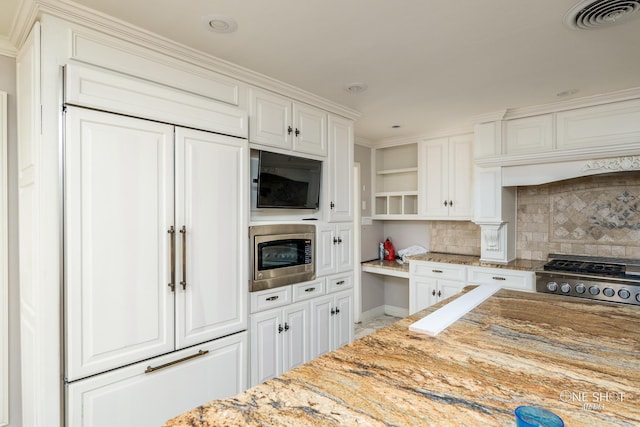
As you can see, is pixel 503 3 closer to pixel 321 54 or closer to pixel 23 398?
pixel 321 54

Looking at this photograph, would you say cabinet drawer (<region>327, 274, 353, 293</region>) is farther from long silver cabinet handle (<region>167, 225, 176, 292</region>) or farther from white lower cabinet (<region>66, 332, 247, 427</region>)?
long silver cabinet handle (<region>167, 225, 176, 292</region>)

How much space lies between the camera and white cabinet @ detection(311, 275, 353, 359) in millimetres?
2926

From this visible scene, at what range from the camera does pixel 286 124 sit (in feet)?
8.85

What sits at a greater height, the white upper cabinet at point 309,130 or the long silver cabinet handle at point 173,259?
the white upper cabinet at point 309,130

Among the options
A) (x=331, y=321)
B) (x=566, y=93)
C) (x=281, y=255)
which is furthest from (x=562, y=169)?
(x=281, y=255)

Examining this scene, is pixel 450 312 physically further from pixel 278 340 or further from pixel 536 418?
pixel 278 340

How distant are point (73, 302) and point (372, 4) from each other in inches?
78.8

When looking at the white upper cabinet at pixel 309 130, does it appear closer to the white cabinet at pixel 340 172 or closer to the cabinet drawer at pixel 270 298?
the white cabinet at pixel 340 172

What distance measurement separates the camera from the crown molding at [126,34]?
163cm

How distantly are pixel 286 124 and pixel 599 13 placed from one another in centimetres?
194

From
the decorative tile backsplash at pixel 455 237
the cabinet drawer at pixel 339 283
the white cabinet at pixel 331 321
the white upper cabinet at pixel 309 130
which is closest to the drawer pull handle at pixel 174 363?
the white cabinet at pixel 331 321

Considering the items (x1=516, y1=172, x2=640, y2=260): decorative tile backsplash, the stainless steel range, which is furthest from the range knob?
(x1=516, y1=172, x2=640, y2=260): decorative tile backsplash

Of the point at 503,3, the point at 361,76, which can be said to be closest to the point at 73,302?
the point at 361,76

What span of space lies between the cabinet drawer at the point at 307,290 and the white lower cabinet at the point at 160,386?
1.87 ft
